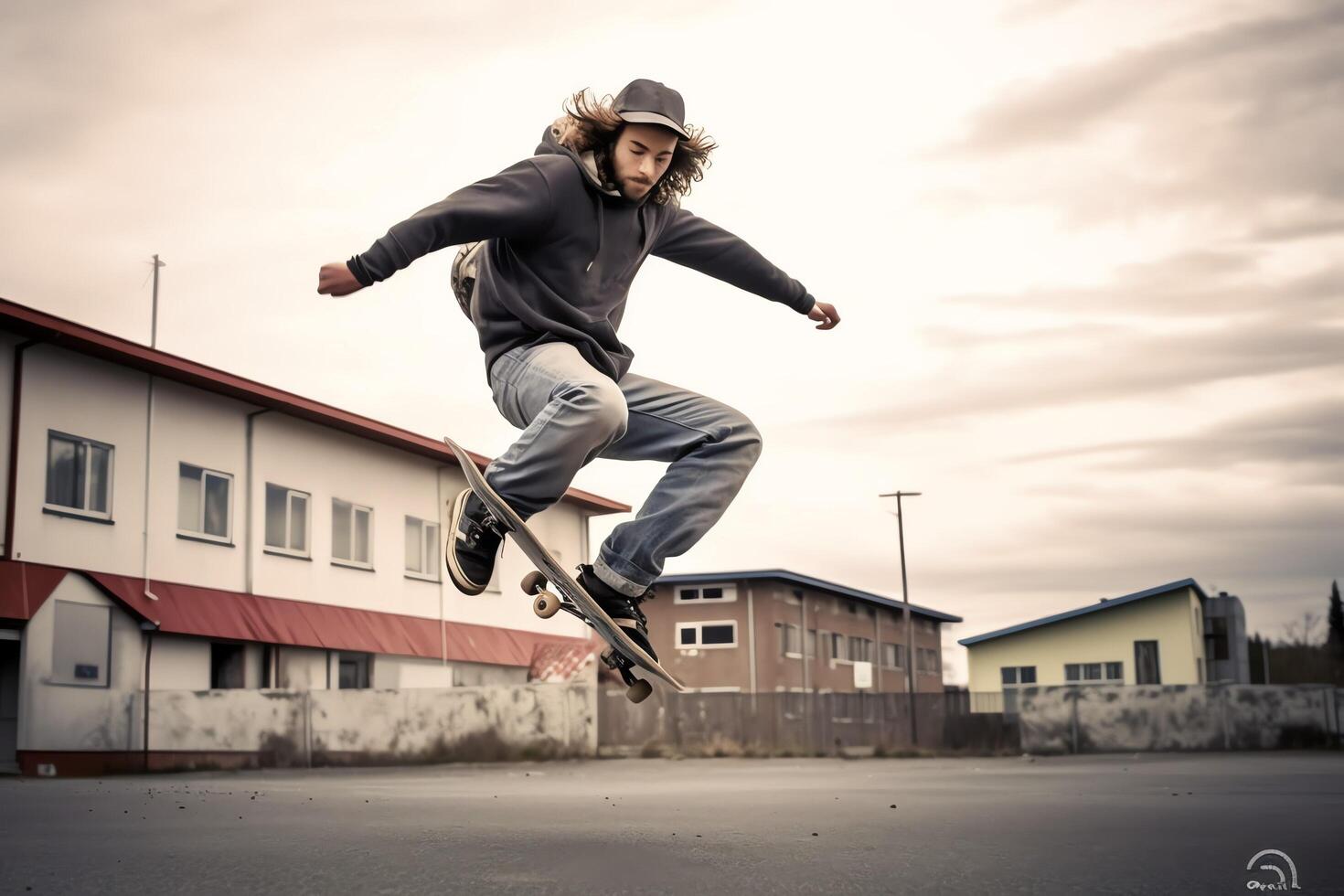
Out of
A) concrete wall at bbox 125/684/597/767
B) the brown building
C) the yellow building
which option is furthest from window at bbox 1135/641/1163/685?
concrete wall at bbox 125/684/597/767

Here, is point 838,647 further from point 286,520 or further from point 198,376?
point 198,376

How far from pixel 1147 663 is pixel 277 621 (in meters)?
39.1

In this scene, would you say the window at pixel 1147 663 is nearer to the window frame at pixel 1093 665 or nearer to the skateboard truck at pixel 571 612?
the window frame at pixel 1093 665

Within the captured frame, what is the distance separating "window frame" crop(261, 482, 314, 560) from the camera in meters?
28.0

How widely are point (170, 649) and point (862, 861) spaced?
75.5 ft

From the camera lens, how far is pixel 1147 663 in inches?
2157

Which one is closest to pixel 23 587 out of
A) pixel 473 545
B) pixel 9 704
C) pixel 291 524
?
pixel 9 704

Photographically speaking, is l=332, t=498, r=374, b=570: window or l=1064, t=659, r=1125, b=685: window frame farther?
l=1064, t=659, r=1125, b=685: window frame

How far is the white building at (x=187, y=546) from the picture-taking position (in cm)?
2238

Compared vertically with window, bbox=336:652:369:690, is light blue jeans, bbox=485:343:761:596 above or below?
above

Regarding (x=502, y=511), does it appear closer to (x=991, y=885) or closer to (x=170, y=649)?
(x=991, y=885)

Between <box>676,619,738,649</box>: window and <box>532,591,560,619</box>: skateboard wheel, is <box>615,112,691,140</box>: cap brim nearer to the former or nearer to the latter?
<box>532,591,560,619</box>: skateboard wheel

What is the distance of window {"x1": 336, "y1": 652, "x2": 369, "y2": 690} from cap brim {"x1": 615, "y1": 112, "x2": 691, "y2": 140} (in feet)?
86.2

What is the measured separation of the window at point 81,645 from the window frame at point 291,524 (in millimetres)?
4659
